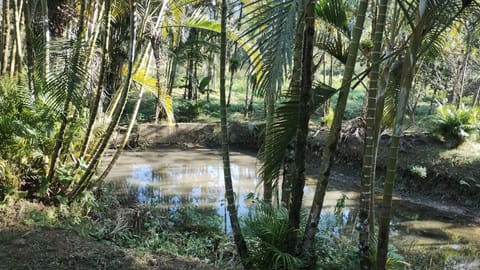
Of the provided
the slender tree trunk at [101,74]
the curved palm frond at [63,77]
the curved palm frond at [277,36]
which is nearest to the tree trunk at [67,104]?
the curved palm frond at [63,77]

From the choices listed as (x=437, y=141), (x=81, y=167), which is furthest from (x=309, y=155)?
(x=81, y=167)

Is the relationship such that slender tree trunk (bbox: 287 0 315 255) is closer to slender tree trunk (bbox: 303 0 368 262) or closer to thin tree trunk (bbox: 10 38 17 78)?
slender tree trunk (bbox: 303 0 368 262)

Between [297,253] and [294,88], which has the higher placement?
[294,88]

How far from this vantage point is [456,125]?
888cm

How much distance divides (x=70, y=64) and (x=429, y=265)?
4.60 m

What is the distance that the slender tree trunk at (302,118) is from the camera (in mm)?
2777

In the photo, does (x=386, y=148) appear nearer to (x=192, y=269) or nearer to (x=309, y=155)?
(x=309, y=155)

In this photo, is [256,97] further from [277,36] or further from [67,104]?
[67,104]

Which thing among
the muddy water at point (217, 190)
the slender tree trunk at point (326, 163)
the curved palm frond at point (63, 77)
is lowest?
the muddy water at point (217, 190)

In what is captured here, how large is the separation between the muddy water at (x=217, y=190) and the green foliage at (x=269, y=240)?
1205mm

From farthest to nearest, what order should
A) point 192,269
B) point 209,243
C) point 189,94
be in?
point 189,94, point 209,243, point 192,269

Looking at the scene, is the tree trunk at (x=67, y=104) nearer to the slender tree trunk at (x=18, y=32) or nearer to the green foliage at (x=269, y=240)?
the slender tree trunk at (x=18, y=32)

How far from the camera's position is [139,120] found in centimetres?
1368

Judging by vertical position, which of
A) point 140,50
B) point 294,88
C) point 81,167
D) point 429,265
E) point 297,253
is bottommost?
point 429,265
